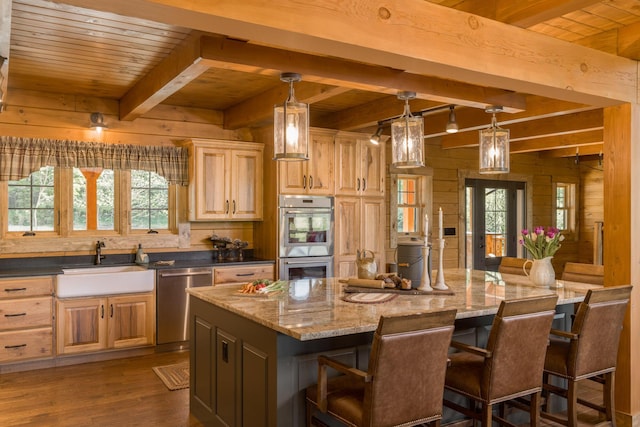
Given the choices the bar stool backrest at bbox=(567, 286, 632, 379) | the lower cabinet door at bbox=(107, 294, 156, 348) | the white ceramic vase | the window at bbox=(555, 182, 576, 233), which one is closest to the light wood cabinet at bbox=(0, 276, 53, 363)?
the lower cabinet door at bbox=(107, 294, 156, 348)

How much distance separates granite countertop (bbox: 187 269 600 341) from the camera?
8.01 feet

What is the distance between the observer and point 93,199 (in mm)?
5359

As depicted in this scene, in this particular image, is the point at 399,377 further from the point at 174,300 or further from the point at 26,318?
the point at 26,318

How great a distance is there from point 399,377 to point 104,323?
3486 mm

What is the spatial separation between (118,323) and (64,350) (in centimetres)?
49

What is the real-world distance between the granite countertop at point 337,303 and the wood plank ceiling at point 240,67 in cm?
142

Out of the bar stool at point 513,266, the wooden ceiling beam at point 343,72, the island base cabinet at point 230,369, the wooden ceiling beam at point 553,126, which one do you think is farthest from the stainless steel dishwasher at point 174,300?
the wooden ceiling beam at point 553,126

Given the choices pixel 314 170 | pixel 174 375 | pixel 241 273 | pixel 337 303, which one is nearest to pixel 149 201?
pixel 241 273

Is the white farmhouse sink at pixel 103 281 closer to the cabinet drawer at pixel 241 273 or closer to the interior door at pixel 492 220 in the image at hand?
the cabinet drawer at pixel 241 273

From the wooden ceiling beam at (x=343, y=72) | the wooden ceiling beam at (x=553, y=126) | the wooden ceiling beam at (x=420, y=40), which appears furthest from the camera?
the wooden ceiling beam at (x=553, y=126)

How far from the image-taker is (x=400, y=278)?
3.41 m

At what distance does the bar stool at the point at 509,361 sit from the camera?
8.51ft

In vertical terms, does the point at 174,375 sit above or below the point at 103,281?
below

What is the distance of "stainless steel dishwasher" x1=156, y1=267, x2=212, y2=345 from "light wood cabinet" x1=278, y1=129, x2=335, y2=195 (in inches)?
49.1
